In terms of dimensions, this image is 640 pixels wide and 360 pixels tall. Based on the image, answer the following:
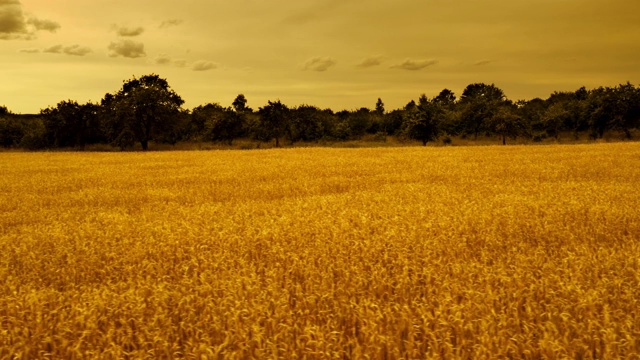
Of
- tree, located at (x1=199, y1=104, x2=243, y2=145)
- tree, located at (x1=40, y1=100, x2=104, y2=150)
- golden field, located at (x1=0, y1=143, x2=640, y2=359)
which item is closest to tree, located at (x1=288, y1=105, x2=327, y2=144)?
tree, located at (x1=199, y1=104, x2=243, y2=145)

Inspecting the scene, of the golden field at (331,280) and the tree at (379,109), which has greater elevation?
the tree at (379,109)

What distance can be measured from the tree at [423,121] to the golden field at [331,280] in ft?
147

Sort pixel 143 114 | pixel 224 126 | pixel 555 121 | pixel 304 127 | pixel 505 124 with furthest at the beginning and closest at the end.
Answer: pixel 304 127
pixel 555 121
pixel 224 126
pixel 505 124
pixel 143 114

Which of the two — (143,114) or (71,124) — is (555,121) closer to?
(143,114)

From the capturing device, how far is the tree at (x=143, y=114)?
54091mm

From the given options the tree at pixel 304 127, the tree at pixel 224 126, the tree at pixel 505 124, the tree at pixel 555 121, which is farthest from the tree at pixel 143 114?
the tree at pixel 555 121

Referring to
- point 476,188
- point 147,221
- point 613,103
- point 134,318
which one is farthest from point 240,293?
point 613,103

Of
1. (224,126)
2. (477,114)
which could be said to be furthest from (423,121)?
(224,126)

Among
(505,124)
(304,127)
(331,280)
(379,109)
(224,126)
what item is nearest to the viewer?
(331,280)

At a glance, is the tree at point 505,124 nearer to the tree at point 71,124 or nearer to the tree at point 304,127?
the tree at point 304,127

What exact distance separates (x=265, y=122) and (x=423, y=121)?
23506 millimetres

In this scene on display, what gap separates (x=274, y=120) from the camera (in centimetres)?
6469

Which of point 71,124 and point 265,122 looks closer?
point 71,124

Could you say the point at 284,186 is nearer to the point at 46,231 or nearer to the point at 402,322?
the point at 46,231
